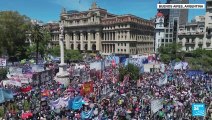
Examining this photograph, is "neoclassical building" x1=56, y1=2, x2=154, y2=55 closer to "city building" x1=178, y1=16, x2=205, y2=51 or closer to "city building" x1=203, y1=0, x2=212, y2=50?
"city building" x1=178, y1=16, x2=205, y2=51

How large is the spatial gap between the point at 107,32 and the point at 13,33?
30655 mm

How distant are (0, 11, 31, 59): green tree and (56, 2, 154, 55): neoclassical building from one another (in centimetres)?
2334

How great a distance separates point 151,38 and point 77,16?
29270 millimetres

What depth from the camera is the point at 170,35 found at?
83.2 m

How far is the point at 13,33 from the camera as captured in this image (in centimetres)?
7200

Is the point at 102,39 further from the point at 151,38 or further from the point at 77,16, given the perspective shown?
the point at 151,38

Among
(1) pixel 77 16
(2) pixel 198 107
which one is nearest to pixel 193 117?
(2) pixel 198 107

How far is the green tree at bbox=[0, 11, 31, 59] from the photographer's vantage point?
70.4 metres

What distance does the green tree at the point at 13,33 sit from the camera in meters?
70.4

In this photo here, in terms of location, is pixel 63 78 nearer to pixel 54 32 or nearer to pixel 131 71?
pixel 131 71

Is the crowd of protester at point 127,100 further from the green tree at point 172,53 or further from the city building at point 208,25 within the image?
the city building at point 208,25

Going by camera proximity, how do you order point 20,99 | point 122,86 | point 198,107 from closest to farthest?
1. point 198,107
2. point 20,99
3. point 122,86

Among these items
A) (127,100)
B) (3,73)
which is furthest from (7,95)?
(3,73)

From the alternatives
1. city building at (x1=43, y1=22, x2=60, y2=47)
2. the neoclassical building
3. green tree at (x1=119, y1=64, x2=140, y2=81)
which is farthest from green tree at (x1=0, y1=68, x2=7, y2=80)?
city building at (x1=43, y1=22, x2=60, y2=47)
